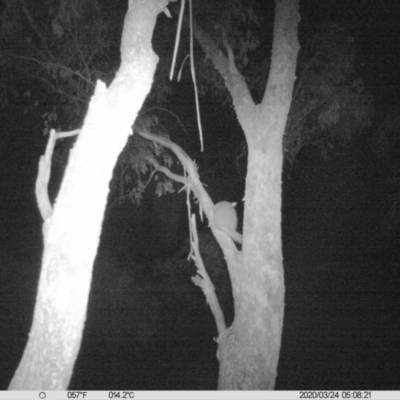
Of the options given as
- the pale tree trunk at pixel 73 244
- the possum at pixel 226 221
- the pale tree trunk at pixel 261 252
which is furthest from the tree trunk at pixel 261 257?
the pale tree trunk at pixel 73 244

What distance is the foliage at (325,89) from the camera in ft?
21.3

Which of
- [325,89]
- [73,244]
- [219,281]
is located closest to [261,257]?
[73,244]

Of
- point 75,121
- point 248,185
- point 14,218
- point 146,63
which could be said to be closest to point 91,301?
point 14,218

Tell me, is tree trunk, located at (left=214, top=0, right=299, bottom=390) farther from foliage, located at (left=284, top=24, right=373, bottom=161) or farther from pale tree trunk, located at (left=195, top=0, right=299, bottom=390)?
foliage, located at (left=284, top=24, right=373, bottom=161)

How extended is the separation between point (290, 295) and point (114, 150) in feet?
29.9

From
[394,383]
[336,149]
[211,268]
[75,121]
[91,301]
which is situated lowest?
[394,383]

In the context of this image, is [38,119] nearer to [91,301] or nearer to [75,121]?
[75,121]

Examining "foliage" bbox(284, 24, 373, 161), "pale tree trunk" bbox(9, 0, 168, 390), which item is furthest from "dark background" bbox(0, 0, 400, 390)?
"pale tree trunk" bbox(9, 0, 168, 390)

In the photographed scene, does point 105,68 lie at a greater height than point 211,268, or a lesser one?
greater

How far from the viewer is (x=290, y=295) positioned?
35.0 ft

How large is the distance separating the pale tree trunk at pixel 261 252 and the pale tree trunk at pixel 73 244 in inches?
71.2

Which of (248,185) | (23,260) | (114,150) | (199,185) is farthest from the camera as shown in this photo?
(23,260)

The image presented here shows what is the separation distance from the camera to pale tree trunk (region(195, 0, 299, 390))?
3.62 meters

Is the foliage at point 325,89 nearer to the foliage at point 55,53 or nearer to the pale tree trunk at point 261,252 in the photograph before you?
the pale tree trunk at point 261,252
